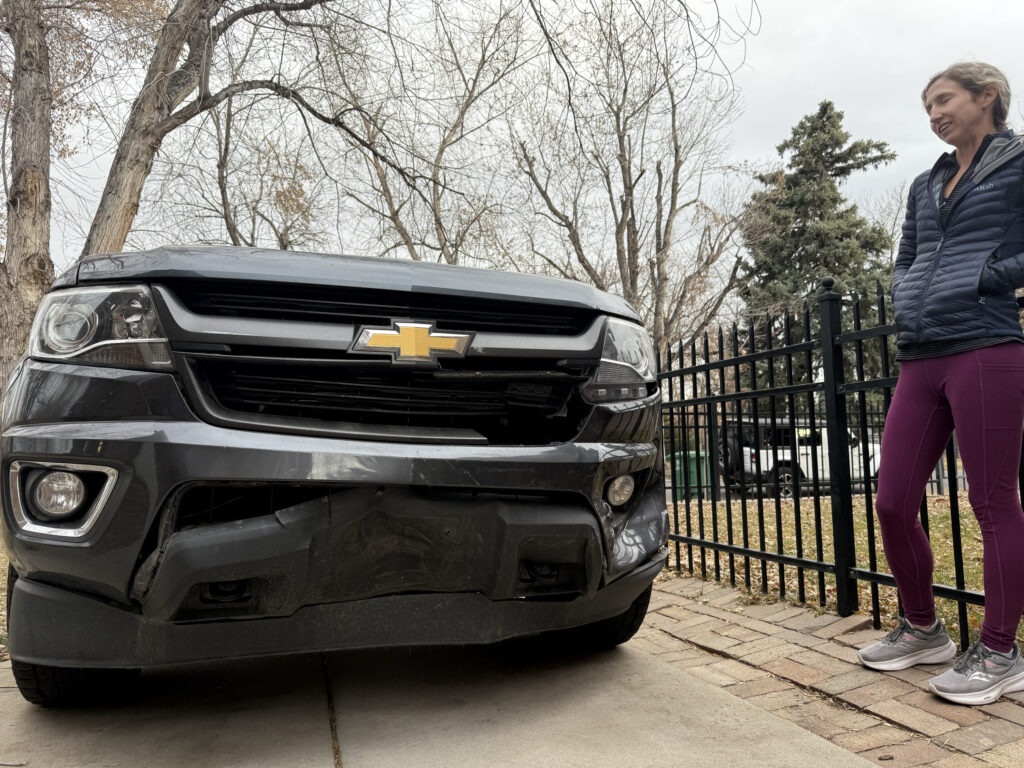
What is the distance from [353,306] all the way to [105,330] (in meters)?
0.60

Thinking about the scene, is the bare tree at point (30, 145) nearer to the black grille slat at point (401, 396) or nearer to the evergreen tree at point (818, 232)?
the black grille slat at point (401, 396)

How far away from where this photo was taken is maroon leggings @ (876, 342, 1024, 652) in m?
2.27

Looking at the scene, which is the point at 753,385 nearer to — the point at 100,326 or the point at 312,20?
the point at 100,326

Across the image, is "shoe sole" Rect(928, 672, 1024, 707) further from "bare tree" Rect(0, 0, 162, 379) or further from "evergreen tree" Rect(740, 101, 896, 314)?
"evergreen tree" Rect(740, 101, 896, 314)

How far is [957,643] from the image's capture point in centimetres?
296

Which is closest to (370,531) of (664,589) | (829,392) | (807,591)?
(829,392)

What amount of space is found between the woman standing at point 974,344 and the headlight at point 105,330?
216 cm

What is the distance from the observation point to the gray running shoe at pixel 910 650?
8.54 ft

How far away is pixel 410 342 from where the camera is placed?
6.68ft

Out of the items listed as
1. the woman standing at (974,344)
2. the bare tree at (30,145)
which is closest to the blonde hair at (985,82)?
the woman standing at (974,344)

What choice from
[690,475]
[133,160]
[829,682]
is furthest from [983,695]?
[133,160]

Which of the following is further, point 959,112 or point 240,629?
point 959,112

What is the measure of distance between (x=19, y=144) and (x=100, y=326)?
7.92 metres

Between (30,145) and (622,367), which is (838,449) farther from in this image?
(30,145)
